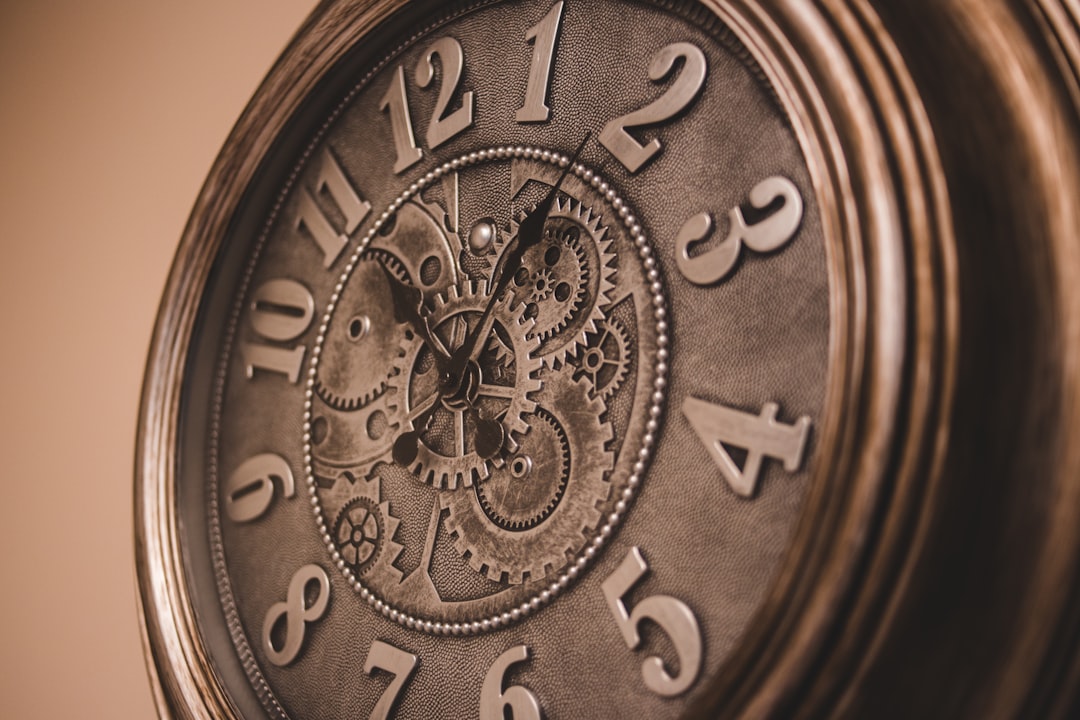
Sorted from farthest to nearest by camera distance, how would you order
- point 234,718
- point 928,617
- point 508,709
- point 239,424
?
point 239,424 < point 234,718 < point 508,709 < point 928,617

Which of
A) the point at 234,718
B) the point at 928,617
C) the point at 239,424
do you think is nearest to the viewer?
the point at 928,617

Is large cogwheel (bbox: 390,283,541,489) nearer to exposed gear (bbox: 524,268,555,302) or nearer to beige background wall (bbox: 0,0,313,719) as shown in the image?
exposed gear (bbox: 524,268,555,302)

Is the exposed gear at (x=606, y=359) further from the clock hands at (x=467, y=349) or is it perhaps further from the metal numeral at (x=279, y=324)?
the metal numeral at (x=279, y=324)

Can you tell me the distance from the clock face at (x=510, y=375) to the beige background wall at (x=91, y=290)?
7.9 inches

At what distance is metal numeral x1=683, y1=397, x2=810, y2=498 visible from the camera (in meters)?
0.42

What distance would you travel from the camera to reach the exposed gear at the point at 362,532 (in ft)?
2.02

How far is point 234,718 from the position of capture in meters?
0.65

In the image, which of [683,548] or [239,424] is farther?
[239,424]

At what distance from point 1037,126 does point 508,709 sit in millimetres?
444

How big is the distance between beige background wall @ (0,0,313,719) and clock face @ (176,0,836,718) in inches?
7.9

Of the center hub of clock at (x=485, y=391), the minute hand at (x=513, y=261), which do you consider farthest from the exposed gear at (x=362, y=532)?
the minute hand at (x=513, y=261)

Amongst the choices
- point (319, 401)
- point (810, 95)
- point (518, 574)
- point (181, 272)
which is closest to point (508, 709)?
point (518, 574)

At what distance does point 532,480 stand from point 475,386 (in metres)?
0.09

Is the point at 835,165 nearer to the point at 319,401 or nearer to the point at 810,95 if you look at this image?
the point at 810,95
